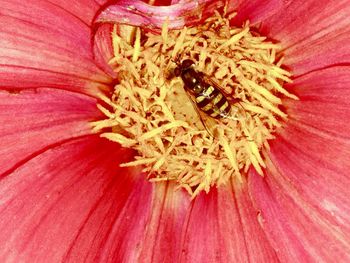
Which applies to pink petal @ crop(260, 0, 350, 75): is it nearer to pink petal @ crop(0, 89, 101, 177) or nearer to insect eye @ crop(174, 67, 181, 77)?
insect eye @ crop(174, 67, 181, 77)

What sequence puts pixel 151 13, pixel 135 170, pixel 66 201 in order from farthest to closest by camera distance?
pixel 135 170 → pixel 66 201 → pixel 151 13

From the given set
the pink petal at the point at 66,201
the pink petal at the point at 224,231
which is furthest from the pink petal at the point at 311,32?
the pink petal at the point at 66,201

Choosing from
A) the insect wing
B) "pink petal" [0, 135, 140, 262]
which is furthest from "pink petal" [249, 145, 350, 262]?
"pink petal" [0, 135, 140, 262]

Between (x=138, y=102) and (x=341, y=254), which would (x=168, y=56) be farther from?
(x=341, y=254)

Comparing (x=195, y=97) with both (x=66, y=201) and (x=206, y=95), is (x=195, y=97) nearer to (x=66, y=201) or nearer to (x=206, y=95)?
(x=206, y=95)

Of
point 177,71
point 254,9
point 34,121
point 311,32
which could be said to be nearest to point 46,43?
point 34,121

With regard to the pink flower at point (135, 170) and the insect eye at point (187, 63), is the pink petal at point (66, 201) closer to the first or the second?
the pink flower at point (135, 170)
